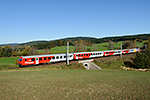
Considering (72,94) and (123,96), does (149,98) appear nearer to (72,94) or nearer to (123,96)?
(123,96)

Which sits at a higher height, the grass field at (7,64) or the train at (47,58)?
the train at (47,58)

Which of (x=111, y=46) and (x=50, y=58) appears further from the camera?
(x=111, y=46)

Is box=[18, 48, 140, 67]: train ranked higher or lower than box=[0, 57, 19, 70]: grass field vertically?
higher

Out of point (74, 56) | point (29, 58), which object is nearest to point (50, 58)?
point (29, 58)

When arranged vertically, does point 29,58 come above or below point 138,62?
above

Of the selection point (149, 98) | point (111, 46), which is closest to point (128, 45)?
point (111, 46)

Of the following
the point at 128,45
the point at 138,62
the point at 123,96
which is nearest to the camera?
the point at 123,96

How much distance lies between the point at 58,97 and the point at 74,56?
31411mm

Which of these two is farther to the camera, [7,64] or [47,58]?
[7,64]

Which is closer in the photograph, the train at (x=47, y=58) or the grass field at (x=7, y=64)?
the train at (x=47, y=58)

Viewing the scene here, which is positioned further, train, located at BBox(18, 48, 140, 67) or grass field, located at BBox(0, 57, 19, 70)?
grass field, located at BBox(0, 57, 19, 70)

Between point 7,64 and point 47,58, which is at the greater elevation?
point 47,58

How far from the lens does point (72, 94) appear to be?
419 inches

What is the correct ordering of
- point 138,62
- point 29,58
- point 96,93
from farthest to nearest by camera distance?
1. point 138,62
2. point 29,58
3. point 96,93
